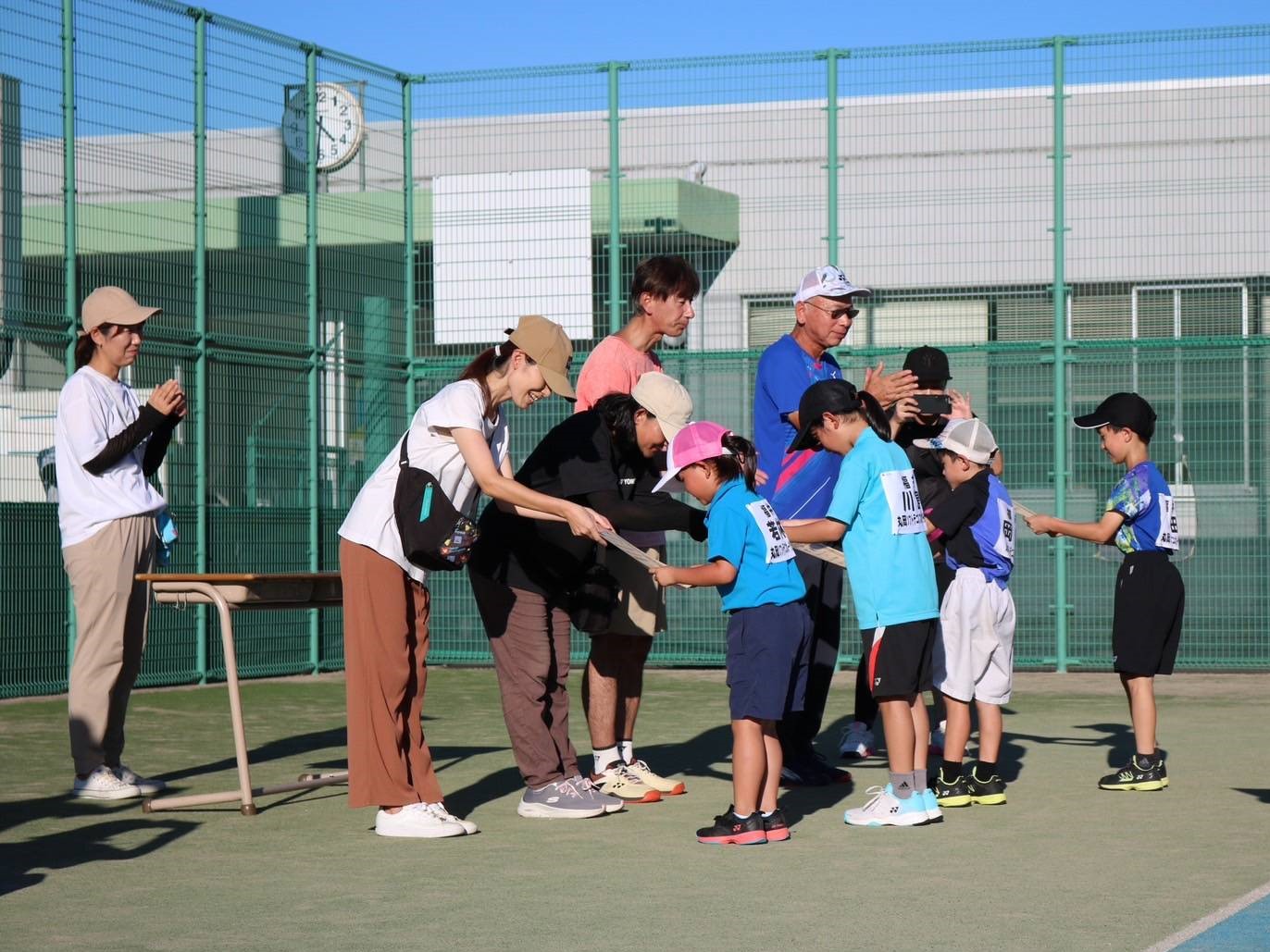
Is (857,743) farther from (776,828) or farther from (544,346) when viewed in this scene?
(544,346)

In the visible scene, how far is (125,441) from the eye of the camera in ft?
23.3

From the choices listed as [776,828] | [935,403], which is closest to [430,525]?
[776,828]

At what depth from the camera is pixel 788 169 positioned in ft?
43.0

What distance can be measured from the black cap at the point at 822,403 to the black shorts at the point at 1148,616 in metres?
1.67

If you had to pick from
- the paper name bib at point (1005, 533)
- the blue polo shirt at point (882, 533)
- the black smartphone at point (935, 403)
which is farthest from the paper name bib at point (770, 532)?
the black smartphone at point (935, 403)

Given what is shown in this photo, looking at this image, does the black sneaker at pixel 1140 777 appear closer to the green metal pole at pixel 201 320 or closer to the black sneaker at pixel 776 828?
the black sneaker at pixel 776 828

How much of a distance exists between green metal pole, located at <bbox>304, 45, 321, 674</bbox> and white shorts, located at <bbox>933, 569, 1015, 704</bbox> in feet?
21.5

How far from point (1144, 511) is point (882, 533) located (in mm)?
1607

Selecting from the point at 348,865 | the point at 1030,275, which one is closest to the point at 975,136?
the point at 1030,275

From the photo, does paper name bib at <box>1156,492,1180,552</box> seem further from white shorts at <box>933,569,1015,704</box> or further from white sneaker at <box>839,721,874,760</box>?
white sneaker at <box>839,721,874,760</box>

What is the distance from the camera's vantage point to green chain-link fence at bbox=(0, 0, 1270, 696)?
475 inches

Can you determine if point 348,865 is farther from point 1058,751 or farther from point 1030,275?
point 1030,275

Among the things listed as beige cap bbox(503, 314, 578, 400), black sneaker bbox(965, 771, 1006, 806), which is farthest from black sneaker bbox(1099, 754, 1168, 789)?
beige cap bbox(503, 314, 578, 400)

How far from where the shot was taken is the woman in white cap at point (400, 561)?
6184 millimetres
